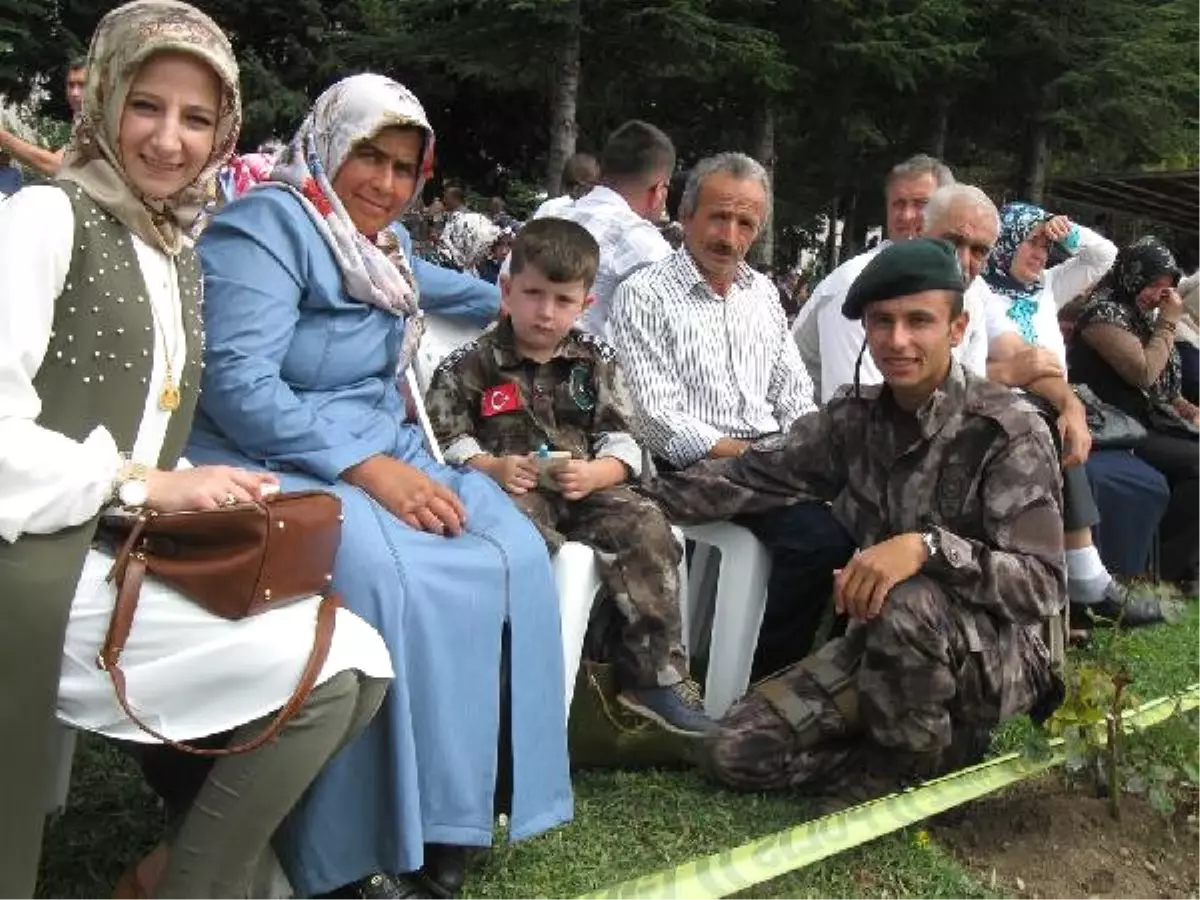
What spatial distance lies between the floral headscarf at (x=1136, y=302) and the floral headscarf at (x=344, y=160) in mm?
3992

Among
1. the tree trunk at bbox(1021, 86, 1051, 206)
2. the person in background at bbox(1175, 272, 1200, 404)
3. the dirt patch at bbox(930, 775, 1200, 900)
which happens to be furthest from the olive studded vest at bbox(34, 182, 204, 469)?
the tree trunk at bbox(1021, 86, 1051, 206)

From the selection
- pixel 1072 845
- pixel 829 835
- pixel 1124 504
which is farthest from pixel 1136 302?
pixel 829 835

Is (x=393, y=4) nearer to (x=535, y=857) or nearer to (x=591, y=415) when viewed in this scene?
(x=591, y=415)

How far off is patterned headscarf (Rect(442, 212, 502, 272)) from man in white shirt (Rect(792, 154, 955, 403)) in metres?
4.27

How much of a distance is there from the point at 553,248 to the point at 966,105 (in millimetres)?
16739

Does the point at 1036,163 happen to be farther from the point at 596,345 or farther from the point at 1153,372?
the point at 596,345

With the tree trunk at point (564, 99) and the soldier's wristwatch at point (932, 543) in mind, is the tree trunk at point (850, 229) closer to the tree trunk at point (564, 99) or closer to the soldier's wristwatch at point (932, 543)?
the tree trunk at point (564, 99)

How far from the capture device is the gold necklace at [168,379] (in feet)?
7.57

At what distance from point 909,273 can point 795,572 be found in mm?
1031

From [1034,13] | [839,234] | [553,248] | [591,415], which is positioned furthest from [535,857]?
[839,234]

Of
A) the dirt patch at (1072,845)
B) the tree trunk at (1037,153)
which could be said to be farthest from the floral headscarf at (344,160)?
the tree trunk at (1037,153)

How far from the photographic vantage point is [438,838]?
2.60 m

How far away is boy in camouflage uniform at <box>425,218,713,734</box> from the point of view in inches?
133

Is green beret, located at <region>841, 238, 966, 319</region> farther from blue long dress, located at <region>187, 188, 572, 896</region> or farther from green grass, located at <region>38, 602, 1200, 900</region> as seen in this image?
green grass, located at <region>38, 602, 1200, 900</region>
